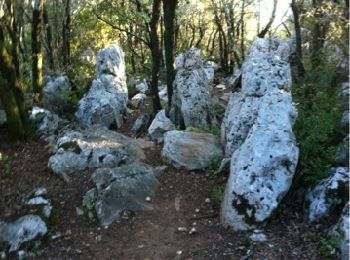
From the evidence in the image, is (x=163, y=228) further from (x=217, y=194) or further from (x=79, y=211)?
(x=79, y=211)

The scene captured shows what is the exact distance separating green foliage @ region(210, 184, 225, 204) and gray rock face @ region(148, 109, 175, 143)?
132 inches

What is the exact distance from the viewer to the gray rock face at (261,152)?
6098mm

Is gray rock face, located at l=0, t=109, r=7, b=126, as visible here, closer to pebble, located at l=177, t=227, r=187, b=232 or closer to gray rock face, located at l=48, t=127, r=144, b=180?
gray rock face, located at l=48, t=127, r=144, b=180

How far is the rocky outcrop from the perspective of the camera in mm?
A: 12773

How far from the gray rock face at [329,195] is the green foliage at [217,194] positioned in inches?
59.9

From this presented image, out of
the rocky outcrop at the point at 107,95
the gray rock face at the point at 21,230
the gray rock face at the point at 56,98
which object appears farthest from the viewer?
the gray rock face at the point at 56,98

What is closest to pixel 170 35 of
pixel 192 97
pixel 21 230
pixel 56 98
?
pixel 192 97

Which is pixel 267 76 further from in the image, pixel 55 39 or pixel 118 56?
pixel 55 39

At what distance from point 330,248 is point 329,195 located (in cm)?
88

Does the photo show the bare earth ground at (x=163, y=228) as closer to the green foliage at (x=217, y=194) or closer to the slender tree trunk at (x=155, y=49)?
the green foliage at (x=217, y=194)

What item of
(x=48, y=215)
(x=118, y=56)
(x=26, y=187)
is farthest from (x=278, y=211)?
(x=118, y=56)

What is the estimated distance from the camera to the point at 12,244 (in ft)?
20.3

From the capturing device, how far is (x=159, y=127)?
436 inches

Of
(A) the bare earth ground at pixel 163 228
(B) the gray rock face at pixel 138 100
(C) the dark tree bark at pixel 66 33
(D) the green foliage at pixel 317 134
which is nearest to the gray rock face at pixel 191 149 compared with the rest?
(A) the bare earth ground at pixel 163 228
